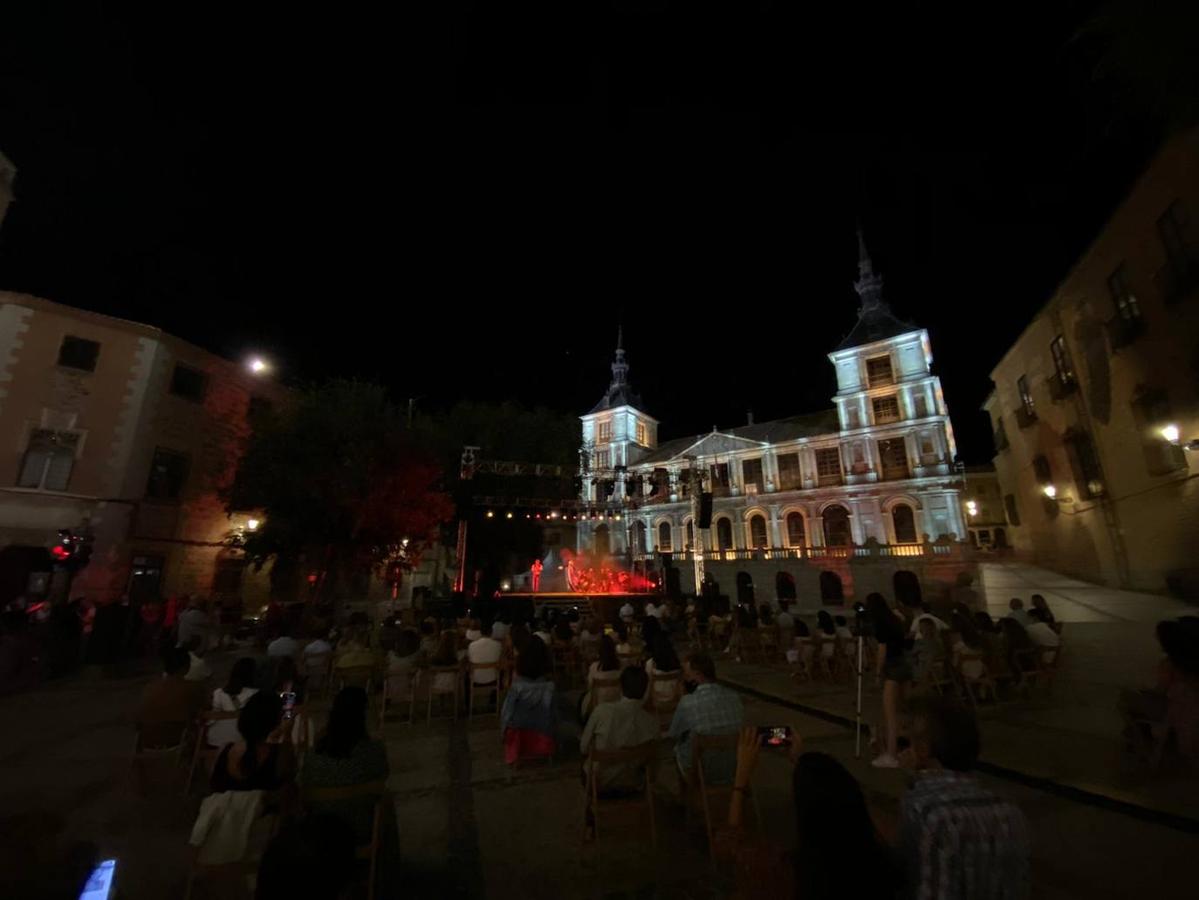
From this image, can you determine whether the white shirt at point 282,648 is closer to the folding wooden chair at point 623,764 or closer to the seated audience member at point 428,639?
the seated audience member at point 428,639

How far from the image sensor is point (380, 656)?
25.6 ft

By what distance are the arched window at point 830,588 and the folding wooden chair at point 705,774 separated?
2469 cm

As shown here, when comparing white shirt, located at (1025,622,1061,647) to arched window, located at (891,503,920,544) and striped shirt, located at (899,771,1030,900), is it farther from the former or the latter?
arched window, located at (891,503,920,544)

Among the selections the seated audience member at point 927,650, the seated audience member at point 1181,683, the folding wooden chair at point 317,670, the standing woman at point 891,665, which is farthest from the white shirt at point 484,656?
the seated audience member at point 1181,683

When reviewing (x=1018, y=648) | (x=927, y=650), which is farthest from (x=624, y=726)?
(x=1018, y=648)

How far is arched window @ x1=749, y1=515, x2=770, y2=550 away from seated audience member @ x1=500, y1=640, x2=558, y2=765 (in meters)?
30.5

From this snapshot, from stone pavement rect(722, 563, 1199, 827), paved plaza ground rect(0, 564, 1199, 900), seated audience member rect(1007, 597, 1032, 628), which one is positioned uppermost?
seated audience member rect(1007, 597, 1032, 628)

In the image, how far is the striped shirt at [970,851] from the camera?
1733mm

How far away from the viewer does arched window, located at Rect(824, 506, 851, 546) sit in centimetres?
3083

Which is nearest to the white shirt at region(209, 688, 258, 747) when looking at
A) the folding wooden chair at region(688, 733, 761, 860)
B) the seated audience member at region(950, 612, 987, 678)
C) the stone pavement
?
the folding wooden chair at region(688, 733, 761, 860)

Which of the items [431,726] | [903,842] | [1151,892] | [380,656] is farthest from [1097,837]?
[380,656]

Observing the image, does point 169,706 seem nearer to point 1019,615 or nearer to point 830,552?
point 1019,615

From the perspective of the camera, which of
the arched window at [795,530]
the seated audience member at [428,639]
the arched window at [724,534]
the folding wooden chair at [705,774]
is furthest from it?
the arched window at [724,534]

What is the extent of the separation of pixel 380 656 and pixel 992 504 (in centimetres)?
4199
